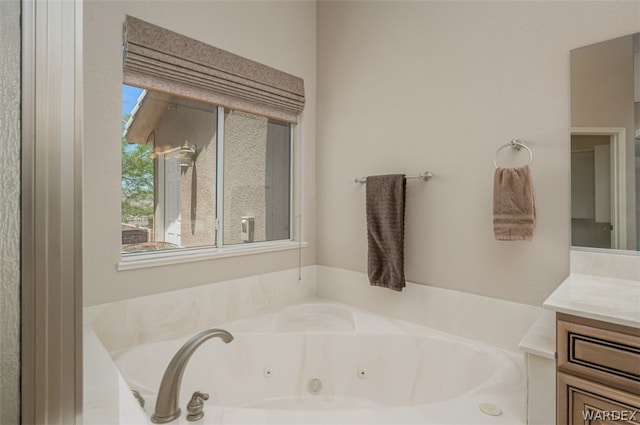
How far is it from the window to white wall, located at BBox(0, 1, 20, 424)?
1578mm

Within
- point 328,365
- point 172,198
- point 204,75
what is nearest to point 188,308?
point 172,198

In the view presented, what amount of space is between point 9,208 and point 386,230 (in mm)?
1912

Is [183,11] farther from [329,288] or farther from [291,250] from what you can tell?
[329,288]

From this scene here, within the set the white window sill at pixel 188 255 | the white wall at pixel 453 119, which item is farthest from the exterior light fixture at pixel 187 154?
the white wall at pixel 453 119

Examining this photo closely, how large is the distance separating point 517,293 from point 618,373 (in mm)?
738

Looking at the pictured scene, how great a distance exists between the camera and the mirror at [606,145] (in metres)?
1.46

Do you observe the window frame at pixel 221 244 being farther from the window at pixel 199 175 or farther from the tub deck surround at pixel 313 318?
the tub deck surround at pixel 313 318

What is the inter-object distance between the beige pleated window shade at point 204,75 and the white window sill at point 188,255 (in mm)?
887

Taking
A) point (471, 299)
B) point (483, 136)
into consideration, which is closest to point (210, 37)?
point (483, 136)

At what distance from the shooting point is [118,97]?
1.71m

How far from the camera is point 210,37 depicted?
2033 millimetres

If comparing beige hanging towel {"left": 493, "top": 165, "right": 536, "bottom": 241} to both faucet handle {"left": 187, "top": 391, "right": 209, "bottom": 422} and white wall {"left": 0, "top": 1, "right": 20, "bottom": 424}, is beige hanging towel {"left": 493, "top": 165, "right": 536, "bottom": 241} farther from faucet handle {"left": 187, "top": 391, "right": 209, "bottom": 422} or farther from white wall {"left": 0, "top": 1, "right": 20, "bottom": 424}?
white wall {"left": 0, "top": 1, "right": 20, "bottom": 424}

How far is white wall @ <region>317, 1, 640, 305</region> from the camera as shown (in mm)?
1640

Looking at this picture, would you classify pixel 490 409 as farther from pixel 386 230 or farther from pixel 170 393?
pixel 170 393
